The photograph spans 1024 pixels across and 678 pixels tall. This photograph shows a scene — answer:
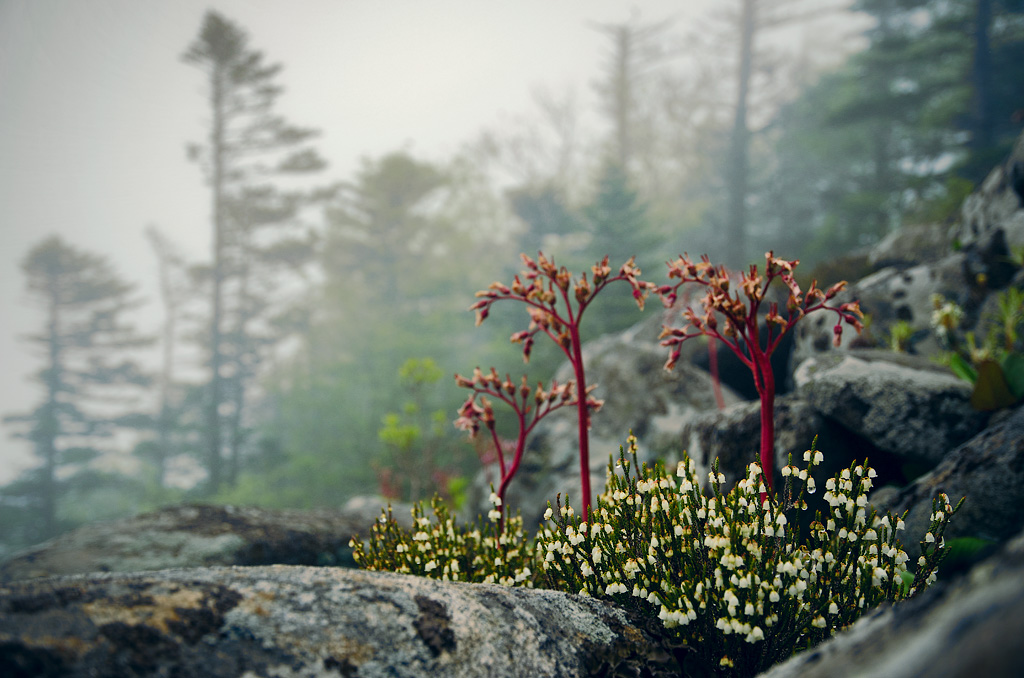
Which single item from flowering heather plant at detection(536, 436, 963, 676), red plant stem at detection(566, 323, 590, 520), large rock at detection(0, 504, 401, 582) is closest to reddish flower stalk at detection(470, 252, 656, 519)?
red plant stem at detection(566, 323, 590, 520)

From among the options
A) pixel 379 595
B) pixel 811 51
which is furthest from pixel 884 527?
pixel 811 51

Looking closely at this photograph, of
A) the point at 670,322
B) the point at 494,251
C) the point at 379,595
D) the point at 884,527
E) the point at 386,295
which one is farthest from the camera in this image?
the point at 494,251

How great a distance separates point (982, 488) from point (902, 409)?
0.86 m

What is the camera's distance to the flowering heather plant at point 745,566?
214 centimetres

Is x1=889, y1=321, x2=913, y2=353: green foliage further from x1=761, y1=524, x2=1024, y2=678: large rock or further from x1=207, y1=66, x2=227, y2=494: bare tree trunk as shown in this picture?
x1=207, y1=66, x2=227, y2=494: bare tree trunk

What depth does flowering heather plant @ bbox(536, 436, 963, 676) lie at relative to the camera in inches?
84.3

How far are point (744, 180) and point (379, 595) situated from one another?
2757cm

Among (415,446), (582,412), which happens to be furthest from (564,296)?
(415,446)

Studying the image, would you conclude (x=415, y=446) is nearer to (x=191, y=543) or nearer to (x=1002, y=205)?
Result: (x=191, y=543)

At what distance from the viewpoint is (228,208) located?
23938mm

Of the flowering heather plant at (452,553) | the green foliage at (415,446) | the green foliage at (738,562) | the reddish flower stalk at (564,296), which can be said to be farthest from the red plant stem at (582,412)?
the green foliage at (415,446)

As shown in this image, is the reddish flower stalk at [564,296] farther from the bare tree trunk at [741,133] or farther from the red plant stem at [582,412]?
the bare tree trunk at [741,133]

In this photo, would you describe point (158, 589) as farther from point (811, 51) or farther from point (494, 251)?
point (811, 51)

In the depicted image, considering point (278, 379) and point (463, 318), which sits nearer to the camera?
point (463, 318)
